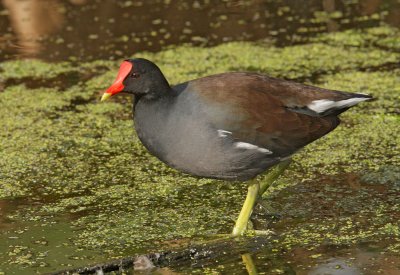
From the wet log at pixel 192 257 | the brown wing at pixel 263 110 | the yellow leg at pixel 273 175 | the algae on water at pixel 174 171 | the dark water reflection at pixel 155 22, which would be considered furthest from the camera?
the dark water reflection at pixel 155 22

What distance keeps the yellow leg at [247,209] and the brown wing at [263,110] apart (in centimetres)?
19

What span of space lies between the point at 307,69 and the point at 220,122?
7.62ft

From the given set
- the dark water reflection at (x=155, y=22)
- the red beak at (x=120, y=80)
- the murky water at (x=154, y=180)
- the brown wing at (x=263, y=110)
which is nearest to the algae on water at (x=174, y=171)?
the murky water at (x=154, y=180)

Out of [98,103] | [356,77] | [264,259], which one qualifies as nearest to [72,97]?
[98,103]

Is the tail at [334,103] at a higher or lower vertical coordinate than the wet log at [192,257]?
higher

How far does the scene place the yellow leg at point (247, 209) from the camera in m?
4.01

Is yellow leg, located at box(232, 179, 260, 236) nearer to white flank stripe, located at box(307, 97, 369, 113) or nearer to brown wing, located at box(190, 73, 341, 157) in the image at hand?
brown wing, located at box(190, 73, 341, 157)

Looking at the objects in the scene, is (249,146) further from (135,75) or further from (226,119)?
(135,75)

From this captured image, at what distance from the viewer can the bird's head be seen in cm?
394

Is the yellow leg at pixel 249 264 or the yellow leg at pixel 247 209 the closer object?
the yellow leg at pixel 249 264

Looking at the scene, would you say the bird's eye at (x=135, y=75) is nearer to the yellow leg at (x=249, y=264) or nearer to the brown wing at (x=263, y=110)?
the brown wing at (x=263, y=110)

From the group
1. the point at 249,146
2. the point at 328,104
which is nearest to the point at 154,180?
the point at 249,146

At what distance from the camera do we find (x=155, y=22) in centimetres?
708

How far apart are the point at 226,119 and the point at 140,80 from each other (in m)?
0.40
